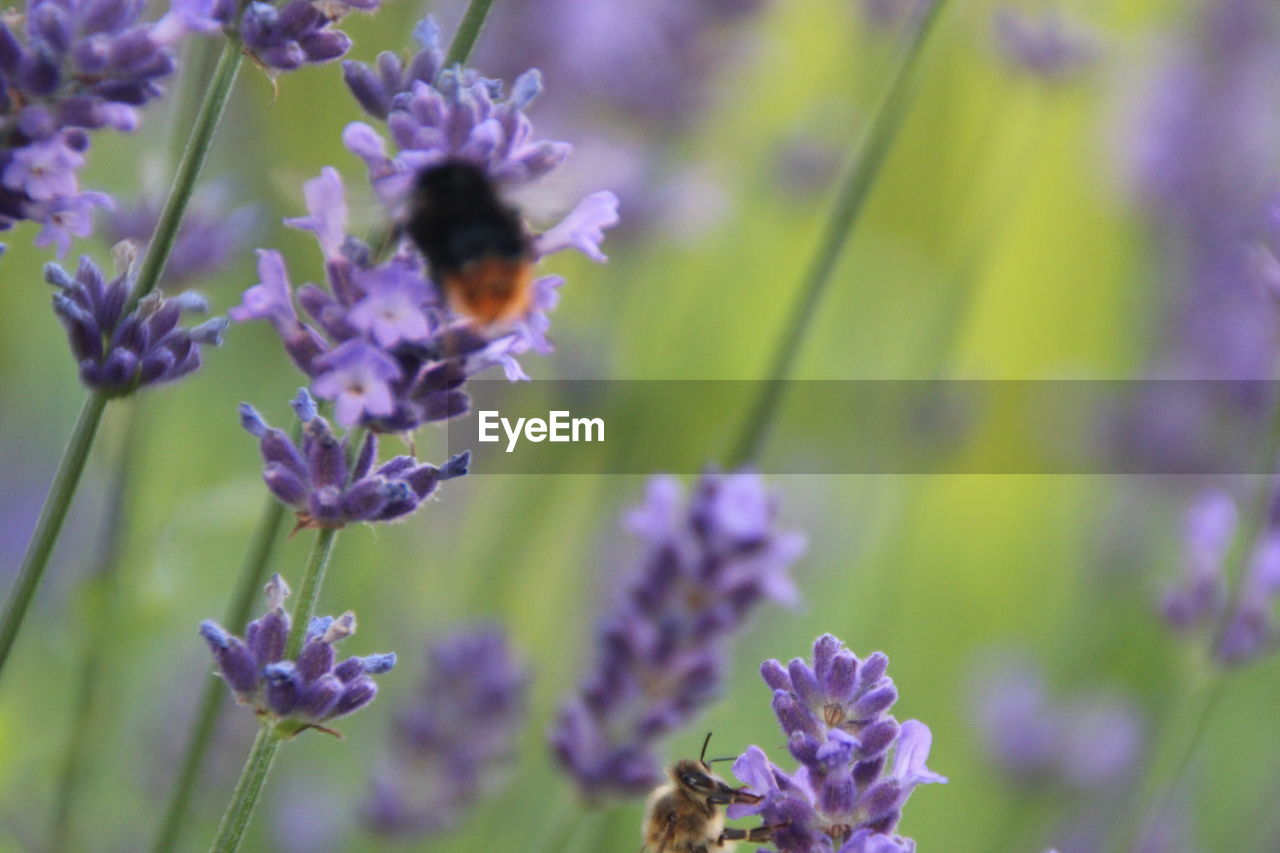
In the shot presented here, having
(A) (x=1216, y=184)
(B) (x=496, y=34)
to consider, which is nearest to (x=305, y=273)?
(B) (x=496, y=34)

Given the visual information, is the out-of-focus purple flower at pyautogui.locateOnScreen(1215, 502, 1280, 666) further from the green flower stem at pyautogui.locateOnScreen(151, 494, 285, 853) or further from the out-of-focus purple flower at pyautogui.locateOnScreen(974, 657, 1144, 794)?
the green flower stem at pyautogui.locateOnScreen(151, 494, 285, 853)

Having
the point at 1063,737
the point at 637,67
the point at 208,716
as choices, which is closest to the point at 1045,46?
the point at 637,67

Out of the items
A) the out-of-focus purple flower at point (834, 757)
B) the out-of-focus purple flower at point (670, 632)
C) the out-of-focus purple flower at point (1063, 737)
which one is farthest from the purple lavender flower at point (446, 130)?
the out-of-focus purple flower at point (1063, 737)

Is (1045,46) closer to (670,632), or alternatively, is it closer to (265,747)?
(670,632)

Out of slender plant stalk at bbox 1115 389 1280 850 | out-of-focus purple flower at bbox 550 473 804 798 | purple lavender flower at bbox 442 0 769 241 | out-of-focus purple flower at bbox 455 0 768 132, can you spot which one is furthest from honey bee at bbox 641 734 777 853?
out-of-focus purple flower at bbox 455 0 768 132

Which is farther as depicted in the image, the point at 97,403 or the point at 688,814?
the point at 688,814

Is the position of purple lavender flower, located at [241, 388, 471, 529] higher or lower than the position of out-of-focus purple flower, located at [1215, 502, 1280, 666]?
higher

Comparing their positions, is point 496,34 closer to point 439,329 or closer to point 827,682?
point 439,329
